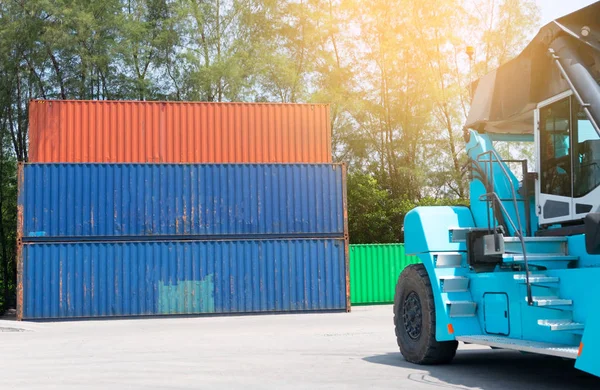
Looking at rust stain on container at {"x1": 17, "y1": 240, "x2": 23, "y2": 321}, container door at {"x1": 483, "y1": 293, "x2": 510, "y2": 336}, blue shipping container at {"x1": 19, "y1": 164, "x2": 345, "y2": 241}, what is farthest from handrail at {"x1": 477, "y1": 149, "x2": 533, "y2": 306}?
rust stain on container at {"x1": 17, "y1": 240, "x2": 23, "y2": 321}

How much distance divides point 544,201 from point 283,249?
14.3 meters

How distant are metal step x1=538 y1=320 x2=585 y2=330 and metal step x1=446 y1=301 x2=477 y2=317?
4.93ft

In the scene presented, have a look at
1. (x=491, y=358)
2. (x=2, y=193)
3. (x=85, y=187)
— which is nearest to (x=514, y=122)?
(x=491, y=358)

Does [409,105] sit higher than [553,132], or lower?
higher

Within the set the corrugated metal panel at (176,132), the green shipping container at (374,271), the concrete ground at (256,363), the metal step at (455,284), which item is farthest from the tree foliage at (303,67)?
the metal step at (455,284)

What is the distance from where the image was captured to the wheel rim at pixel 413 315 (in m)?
8.21

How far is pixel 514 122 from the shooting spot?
7.72m

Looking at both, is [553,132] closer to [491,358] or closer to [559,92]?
[559,92]

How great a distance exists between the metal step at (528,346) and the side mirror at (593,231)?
2.81 ft

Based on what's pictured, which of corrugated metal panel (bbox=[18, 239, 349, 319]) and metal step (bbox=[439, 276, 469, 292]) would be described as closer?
metal step (bbox=[439, 276, 469, 292])

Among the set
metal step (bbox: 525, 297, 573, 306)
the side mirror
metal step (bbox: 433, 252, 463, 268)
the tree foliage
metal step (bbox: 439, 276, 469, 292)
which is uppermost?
the tree foliage

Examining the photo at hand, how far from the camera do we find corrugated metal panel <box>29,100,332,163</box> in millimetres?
20969

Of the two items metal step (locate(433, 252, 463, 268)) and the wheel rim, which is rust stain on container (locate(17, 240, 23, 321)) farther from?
metal step (locate(433, 252, 463, 268))

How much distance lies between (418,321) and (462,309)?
2.75ft
